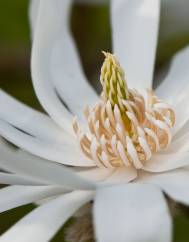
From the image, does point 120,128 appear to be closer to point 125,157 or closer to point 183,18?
point 125,157

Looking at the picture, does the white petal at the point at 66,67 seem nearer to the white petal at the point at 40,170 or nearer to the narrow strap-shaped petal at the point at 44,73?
the narrow strap-shaped petal at the point at 44,73

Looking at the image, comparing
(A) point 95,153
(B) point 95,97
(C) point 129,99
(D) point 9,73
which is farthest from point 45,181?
(D) point 9,73

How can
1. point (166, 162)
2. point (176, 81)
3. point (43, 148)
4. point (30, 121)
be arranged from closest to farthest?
point (166, 162), point (43, 148), point (30, 121), point (176, 81)

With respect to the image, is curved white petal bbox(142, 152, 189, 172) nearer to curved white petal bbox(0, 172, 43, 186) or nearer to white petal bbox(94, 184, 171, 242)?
white petal bbox(94, 184, 171, 242)

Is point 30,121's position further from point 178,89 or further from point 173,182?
point 173,182

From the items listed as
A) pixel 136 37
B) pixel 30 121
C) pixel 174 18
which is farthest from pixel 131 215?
pixel 174 18

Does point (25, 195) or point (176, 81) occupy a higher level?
point (25, 195)

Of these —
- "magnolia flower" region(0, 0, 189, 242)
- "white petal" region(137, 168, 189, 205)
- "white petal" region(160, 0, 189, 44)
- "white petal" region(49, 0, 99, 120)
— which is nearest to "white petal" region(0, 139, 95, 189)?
"magnolia flower" region(0, 0, 189, 242)
